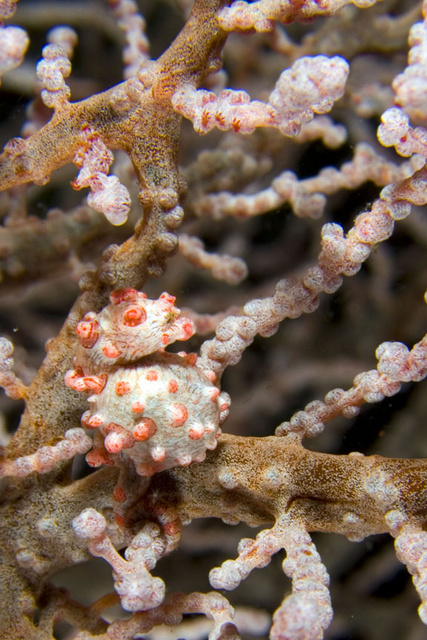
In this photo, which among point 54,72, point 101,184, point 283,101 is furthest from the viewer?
Result: point 54,72

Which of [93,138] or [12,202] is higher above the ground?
[12,202]

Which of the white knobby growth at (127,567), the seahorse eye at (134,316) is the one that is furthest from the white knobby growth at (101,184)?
the white knobby growth at (127,567)

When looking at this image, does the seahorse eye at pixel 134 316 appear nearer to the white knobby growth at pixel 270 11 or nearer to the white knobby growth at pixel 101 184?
the white knobby growth at pixel 101 184

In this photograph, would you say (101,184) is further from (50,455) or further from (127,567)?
(127,567)

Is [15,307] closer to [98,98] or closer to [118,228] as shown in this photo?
[118,228]

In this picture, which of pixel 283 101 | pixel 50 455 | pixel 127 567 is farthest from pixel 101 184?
pixel 127 567

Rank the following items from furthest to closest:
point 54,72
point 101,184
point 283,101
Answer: point 54,72, point 101,184, point 283,101

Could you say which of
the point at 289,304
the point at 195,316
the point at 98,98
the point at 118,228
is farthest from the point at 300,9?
the point at 118,228

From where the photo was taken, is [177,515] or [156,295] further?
[156,295]

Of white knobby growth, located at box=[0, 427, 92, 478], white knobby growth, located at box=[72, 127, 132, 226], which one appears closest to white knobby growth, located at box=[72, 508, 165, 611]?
white knobby growth, located at box=[0, 427, 92, 478]
